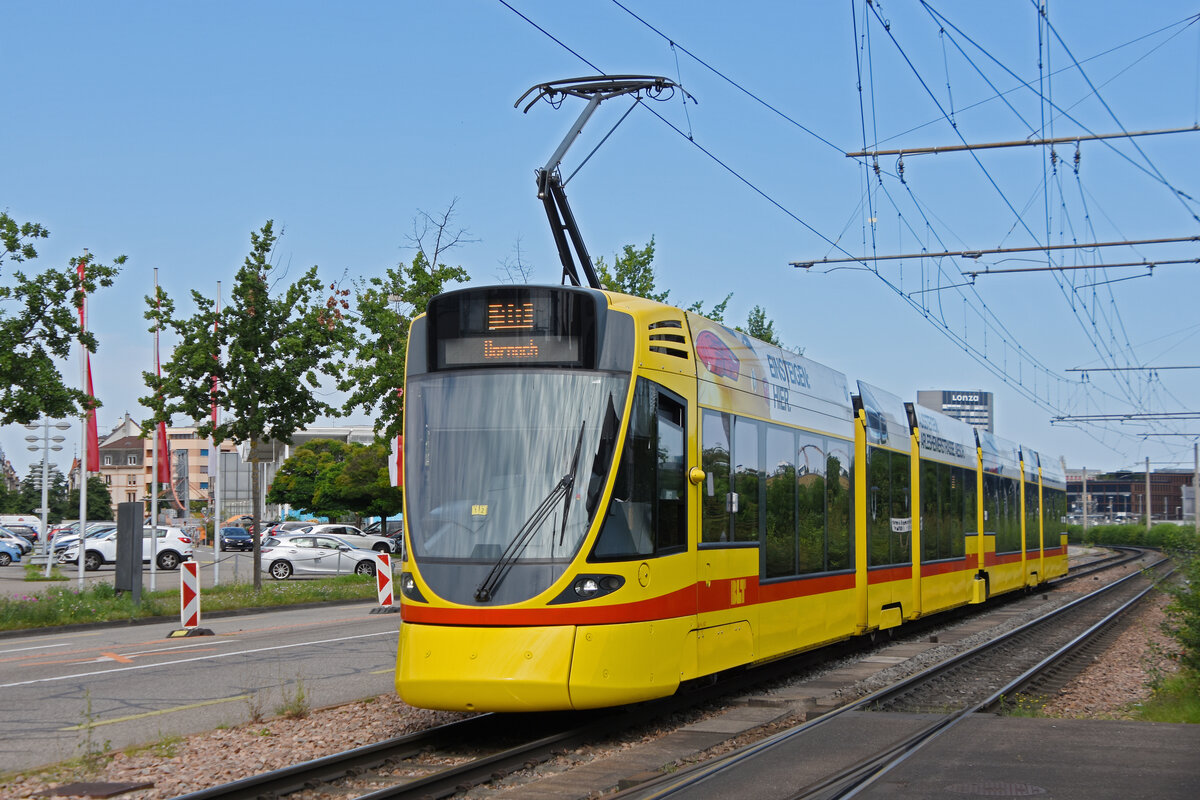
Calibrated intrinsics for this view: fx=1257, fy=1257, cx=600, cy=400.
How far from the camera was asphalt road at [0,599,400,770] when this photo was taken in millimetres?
10234

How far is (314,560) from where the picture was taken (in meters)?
35.4

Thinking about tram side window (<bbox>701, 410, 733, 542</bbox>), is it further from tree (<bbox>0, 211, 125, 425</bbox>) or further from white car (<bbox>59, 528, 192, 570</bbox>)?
white car (<bbox>59, 528, 192, 570</bbox>)

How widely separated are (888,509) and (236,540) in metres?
50.6

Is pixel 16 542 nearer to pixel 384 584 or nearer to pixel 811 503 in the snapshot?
pixel 384 584

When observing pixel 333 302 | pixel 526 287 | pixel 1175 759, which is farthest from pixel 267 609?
pixel 1175 759

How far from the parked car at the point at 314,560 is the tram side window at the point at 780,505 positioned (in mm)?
23788

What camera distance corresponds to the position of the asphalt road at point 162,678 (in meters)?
10.2

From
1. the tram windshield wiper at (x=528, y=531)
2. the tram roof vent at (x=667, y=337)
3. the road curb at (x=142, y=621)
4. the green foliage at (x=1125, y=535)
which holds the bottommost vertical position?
the green foliage at (x=1125, y=535)

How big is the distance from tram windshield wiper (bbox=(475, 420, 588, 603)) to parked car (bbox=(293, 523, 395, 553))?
102ft

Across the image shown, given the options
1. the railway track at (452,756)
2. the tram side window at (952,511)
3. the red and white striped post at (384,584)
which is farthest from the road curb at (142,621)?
the tram side window at (952,511)

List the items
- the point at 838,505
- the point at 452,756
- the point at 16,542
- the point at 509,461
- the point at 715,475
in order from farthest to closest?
the point at 16,542 → the point at 838,505 → the point at 715,475 → the point at 509,461 → the point at 452,756

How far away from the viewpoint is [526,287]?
9.64m

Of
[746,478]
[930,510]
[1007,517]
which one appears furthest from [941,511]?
[746,478]

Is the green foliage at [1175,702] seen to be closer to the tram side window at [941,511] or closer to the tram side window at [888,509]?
the tram side window at [888,509]
